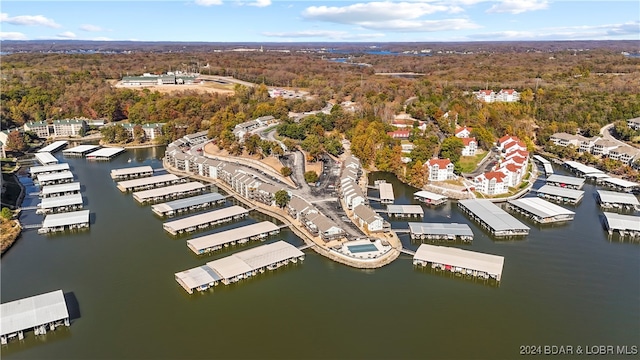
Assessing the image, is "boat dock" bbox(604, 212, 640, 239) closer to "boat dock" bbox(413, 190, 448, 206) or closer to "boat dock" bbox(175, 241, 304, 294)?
"boat dock" bbox(413, 190, 448, 206)

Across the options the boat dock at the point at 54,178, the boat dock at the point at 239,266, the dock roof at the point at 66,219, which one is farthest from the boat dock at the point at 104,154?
the boat dock at the point at 239,266

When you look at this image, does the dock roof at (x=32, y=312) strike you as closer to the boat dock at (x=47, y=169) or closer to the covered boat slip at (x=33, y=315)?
the covered boat slip at (x=33, y=315)

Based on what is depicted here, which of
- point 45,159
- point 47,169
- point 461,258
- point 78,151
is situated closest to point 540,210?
point 461,258

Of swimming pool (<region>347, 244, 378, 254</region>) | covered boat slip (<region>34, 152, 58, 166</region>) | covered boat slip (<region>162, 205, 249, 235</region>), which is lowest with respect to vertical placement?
swimming pool (<region>347, 244, 378, 254</region>)

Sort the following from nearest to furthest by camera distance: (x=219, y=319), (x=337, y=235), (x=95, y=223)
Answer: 1. (x=219, y=319)
2. (x=337, y=235)
3. (x=95, y=223)

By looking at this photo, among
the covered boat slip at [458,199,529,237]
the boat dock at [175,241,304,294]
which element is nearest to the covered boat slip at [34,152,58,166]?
the boat dock at [175,241,304,294]

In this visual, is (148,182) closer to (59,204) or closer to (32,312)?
(59,204)

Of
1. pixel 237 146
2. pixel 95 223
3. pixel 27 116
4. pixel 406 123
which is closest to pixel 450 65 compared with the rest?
pixel 406 123

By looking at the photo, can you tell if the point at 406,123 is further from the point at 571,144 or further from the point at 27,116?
the point at 27,116
